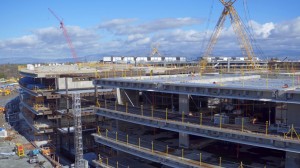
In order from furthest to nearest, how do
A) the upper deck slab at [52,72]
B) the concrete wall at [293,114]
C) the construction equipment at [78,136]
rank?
1. the upper deck slab at [52,72]
2. the construction equipment at [78,136]
3. the concrete wall at [293,114]

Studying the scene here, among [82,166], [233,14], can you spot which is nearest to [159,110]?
[82,166]

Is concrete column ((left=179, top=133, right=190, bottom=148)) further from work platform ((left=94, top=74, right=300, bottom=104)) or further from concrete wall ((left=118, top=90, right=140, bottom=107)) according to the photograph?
concrete wall ((left=118, top=90, right=140, bottom=107))

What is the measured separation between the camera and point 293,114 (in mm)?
18672

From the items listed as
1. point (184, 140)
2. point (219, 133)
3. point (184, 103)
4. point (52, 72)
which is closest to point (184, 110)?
point (184, 103)

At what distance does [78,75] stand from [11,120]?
93.8ft

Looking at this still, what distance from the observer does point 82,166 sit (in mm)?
31531

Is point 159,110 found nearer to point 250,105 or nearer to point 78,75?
point 250,105

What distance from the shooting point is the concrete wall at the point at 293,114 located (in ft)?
60.6

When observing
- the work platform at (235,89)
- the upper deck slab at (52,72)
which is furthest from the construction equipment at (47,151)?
the work platform at (235,89)

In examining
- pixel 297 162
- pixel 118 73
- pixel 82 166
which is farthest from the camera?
pixel 118 73

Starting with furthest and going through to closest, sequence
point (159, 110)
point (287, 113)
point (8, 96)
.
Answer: point (8, 96) < point (159, 110) < point (287, 113)

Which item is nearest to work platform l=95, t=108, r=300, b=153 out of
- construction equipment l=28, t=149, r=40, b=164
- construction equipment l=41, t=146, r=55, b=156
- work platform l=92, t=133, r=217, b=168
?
work platform l=92, t=133, r=217, b=168

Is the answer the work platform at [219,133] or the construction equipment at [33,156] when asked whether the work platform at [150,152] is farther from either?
the construction equipment at [33,156]

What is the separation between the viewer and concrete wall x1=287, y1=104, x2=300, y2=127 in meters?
18.5
